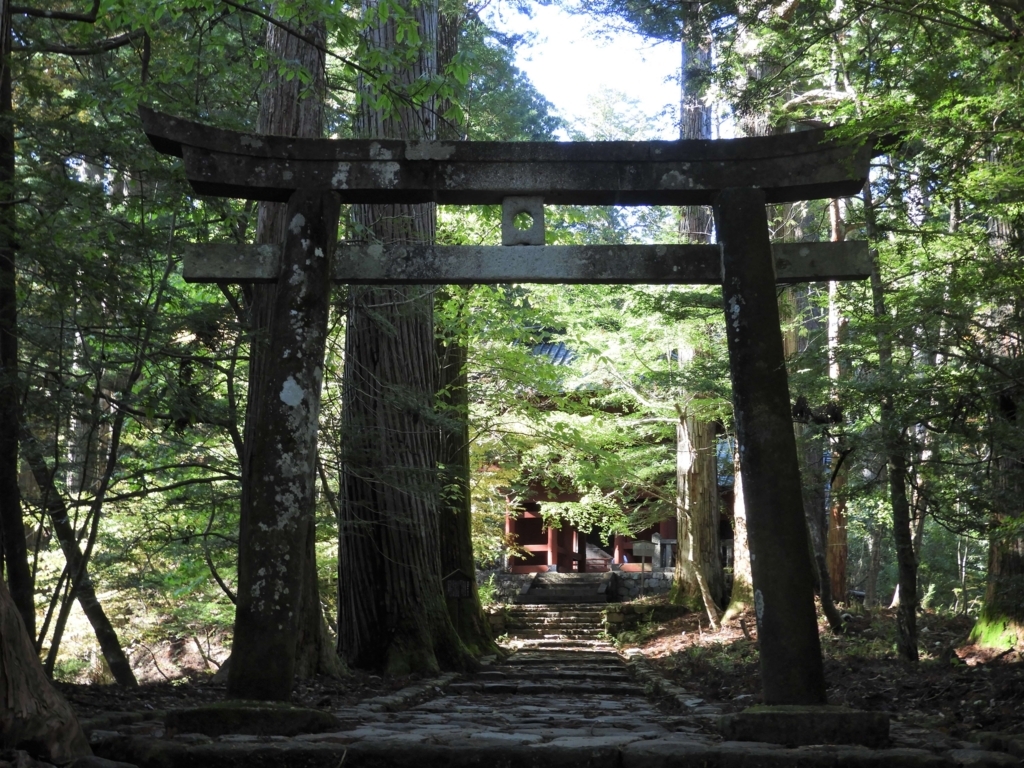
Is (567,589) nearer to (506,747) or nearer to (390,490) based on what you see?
(390,490)

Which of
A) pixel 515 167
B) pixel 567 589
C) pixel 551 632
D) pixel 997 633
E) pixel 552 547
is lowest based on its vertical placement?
pixel 551 632

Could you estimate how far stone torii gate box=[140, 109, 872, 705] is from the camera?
5.89 meters

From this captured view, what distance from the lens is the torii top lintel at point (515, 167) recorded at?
628 cm

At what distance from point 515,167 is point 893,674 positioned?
5289 millimetres

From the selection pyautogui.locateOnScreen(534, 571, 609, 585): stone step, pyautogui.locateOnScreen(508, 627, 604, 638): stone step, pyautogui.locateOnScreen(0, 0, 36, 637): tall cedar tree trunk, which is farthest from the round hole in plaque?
pyautogui.locateOnScreen(534, 571, 609, 585): stone step

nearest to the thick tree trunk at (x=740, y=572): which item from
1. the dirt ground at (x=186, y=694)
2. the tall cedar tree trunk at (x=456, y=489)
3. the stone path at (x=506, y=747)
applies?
the tall cedar tree trunk at (x=456, y=489)

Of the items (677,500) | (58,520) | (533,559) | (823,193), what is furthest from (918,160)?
(533,559)

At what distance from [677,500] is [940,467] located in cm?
915

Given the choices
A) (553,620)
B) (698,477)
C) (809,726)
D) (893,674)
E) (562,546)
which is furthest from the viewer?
(562,546)

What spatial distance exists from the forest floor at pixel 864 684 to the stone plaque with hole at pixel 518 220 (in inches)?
138

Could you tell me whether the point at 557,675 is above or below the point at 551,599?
below

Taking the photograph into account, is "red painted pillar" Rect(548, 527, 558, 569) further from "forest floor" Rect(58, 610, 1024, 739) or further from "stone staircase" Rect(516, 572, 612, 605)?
"forest floor" Rect(58, 610, 1024, 739)

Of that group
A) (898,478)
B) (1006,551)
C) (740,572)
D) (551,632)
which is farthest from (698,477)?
(898,478)

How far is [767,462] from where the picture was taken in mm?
5762
